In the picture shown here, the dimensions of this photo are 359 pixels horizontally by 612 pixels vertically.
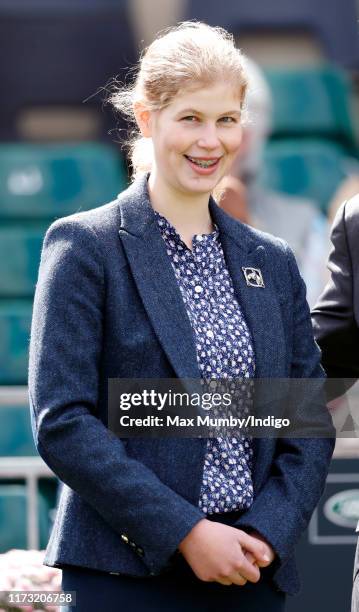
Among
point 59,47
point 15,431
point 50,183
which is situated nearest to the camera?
point 15,431

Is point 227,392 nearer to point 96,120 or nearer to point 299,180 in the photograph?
point 299,180

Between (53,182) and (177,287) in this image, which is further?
(53,182)

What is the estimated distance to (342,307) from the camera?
235cm

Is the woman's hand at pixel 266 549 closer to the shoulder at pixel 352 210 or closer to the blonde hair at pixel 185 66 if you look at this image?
the shoulder at pixel 352 210

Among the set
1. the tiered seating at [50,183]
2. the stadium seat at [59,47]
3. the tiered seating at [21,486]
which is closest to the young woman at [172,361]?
the tiered seating at [21,486]

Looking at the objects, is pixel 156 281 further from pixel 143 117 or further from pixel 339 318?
pixel 339 318

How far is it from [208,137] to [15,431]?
261cm

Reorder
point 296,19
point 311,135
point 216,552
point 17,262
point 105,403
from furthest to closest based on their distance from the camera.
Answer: point 311,135
point 296,19
point 17,262
point 105,403
point 216,552

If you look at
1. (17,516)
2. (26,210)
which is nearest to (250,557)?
(17,516)

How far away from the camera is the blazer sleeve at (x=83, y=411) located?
6.50 feet

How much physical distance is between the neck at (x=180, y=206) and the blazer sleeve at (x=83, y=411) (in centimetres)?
18

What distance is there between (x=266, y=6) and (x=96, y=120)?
95cm

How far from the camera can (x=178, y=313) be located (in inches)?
83.0

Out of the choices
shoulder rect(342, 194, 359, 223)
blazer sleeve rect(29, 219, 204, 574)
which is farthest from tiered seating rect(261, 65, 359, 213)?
blazer sleeve rect(29, 219, 204, 574)
